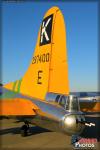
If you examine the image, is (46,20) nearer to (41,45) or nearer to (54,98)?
(41,45)

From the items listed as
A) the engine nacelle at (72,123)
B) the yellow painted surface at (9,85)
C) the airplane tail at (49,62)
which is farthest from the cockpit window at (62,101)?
the yellow painted surface at (9,85)

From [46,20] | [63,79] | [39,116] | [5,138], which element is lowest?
[5,138]

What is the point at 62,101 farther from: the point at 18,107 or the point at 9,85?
the point at 9,85

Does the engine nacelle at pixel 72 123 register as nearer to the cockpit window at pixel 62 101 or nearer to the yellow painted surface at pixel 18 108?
the cockpit window at pixel 62 101

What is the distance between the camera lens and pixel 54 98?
1420 cm

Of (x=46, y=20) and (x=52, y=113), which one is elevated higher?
(x=46, y=20)

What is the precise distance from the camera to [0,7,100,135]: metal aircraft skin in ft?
41.5

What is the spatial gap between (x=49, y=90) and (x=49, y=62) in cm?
173

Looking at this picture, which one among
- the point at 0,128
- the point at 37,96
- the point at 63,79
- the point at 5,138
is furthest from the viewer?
the point at 0,128

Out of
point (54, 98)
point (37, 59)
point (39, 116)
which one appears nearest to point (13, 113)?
point (39, 116)

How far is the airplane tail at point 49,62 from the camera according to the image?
15461mm

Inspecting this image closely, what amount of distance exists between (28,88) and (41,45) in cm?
293

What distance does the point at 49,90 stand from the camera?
51.8ft

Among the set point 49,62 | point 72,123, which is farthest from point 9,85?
point 72,123
